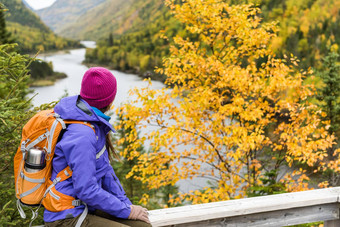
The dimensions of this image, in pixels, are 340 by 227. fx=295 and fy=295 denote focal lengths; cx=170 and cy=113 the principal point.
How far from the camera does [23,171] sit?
159cm

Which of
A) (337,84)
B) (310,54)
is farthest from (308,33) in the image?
(337,84)

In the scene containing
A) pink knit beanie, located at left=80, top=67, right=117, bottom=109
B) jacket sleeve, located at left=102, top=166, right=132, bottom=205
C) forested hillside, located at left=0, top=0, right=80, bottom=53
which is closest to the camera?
pink knit beanie, located at left=80, top=67, right=117, bottom=109

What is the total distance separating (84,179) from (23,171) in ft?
1.13

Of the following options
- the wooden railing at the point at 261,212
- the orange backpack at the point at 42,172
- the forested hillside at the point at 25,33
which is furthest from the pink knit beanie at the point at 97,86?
the forested hillside at the point at 25,33

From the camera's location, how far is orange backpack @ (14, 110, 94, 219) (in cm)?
157

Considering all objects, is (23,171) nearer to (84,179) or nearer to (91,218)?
(84,179)

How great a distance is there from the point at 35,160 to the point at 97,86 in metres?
0.52

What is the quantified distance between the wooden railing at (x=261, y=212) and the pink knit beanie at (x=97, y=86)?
90 centimetres

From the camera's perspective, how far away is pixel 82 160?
1526 mm

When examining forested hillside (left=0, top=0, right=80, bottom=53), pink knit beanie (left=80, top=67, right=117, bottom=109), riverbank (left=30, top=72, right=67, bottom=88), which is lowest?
riverbank (left=30, top=72, right=67, bottom=88)

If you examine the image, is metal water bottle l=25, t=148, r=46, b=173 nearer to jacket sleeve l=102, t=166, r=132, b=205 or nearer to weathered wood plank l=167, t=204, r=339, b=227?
jacket sleeve l=102, t=166, r=132, b=205

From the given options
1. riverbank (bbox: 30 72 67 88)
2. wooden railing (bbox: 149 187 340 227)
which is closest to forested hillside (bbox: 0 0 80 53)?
wooden railing (bbox: 149 187 340 227)

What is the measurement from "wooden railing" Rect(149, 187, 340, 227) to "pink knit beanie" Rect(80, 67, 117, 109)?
90cm

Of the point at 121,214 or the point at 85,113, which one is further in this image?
the point at 121,214
